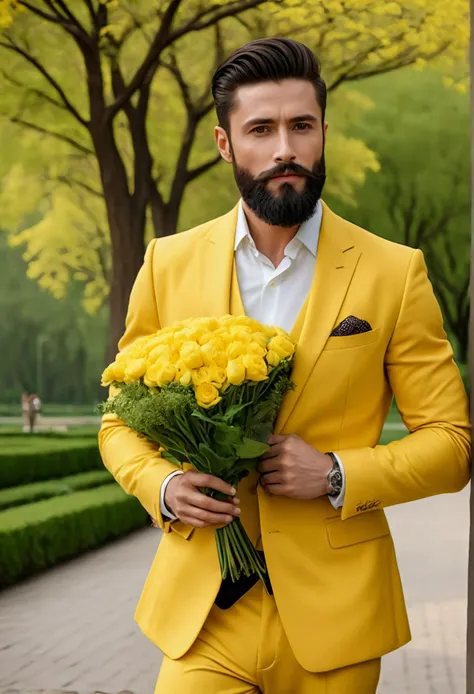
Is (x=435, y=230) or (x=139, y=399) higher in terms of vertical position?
(x=139, y=399)

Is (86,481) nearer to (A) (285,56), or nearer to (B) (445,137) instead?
(B) (445,137)

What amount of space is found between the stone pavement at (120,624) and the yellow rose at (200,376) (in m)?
3.28

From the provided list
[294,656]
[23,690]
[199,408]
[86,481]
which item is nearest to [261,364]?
[199,408]

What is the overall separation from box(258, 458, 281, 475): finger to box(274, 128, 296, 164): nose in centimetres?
50

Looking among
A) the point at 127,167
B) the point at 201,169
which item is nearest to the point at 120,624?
the point at 127,167

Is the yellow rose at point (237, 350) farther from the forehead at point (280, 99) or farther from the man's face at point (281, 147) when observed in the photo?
the forehead at point (280, 99)

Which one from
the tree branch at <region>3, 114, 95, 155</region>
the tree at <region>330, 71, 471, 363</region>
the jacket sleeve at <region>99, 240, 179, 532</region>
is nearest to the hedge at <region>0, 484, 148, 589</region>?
the tree branch at <region>3, 114, 95, 155</region>

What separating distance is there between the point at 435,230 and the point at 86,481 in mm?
3638

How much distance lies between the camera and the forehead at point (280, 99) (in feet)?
5.99

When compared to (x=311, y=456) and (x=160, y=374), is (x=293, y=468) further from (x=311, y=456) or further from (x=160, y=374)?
(x=160, y=374)

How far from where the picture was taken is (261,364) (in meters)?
1.64

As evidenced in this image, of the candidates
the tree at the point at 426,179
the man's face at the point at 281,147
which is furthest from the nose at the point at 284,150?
the tree at the point at 426,179

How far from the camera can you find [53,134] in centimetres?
816

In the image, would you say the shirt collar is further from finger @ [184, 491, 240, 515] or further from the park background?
the park background
